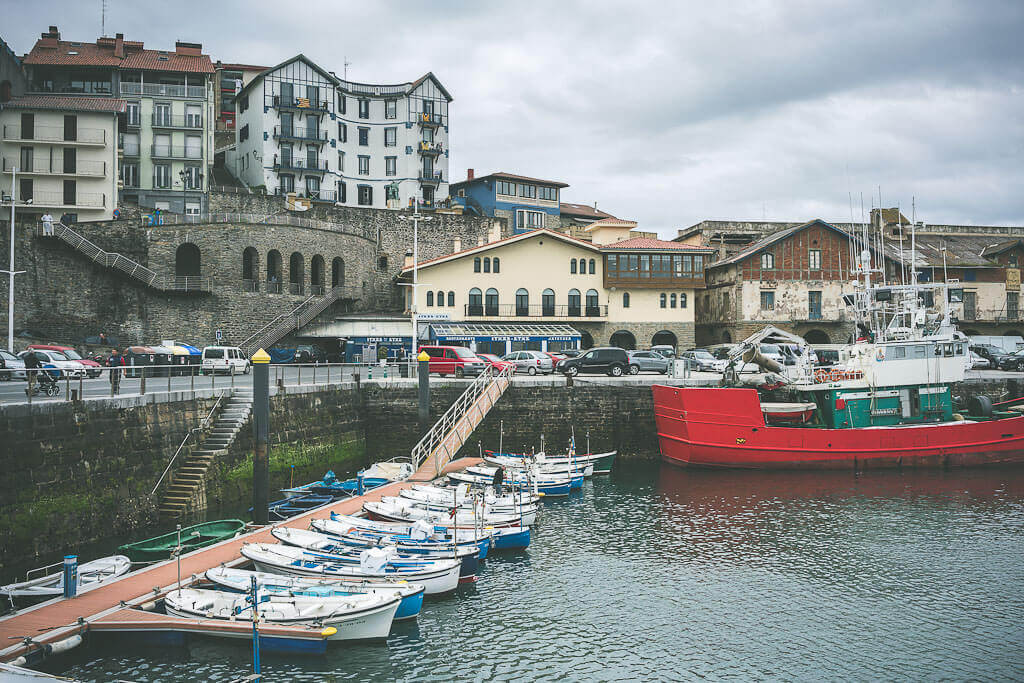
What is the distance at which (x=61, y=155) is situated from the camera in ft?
190

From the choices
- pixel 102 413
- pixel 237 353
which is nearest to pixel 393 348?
pixel 237 353

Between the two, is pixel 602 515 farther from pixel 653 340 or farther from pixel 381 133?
pixel 381 133

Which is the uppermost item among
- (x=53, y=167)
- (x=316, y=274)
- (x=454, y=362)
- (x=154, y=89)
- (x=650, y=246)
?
(x=154, y=89)

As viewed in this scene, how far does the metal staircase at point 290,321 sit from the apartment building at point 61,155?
56.4 ft

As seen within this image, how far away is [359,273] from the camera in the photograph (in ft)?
196

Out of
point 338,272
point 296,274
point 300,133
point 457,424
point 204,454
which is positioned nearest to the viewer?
point 204,454

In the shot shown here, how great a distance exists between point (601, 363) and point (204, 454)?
69.1 feet

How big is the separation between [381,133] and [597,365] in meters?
43.3

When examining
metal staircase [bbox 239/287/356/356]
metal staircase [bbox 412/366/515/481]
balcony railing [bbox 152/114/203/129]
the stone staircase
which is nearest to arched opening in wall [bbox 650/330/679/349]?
metal staircase [bbox 239/287/356/356]

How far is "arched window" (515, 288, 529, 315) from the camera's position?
5775 cm

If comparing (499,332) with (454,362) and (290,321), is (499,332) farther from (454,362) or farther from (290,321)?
(454,362)

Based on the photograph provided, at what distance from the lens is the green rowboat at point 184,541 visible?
17438mm

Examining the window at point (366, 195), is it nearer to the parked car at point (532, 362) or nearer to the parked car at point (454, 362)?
the parked car at point (532, 362)

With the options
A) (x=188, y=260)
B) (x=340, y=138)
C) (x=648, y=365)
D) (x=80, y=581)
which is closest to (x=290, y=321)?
(x=188, y=260)
